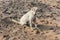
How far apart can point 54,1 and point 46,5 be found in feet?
2.69

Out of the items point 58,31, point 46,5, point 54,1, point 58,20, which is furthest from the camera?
point 54,1

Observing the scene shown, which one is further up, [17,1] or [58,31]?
[17,1]

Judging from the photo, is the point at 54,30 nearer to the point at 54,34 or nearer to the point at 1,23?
the point at 54,34

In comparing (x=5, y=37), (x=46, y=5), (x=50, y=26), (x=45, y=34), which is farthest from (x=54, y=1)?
(x=5, y=37)

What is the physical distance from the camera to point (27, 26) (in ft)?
24.2

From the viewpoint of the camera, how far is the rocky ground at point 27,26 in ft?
22.4

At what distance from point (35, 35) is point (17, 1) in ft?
10.2

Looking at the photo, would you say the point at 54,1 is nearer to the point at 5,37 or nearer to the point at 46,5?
the point at 46,5

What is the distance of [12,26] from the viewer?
24.0 feet

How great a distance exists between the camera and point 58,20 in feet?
26.6

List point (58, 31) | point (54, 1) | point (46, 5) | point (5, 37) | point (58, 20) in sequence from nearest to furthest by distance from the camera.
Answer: point (5, 37) < point (58, 31) < point (58, 20) < point (46, 5) < point (54, 1)

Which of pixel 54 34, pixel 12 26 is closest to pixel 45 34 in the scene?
pixel 54 34

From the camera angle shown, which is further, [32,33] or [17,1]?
[17,1]

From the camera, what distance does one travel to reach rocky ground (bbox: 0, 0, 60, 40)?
22.4 ft
